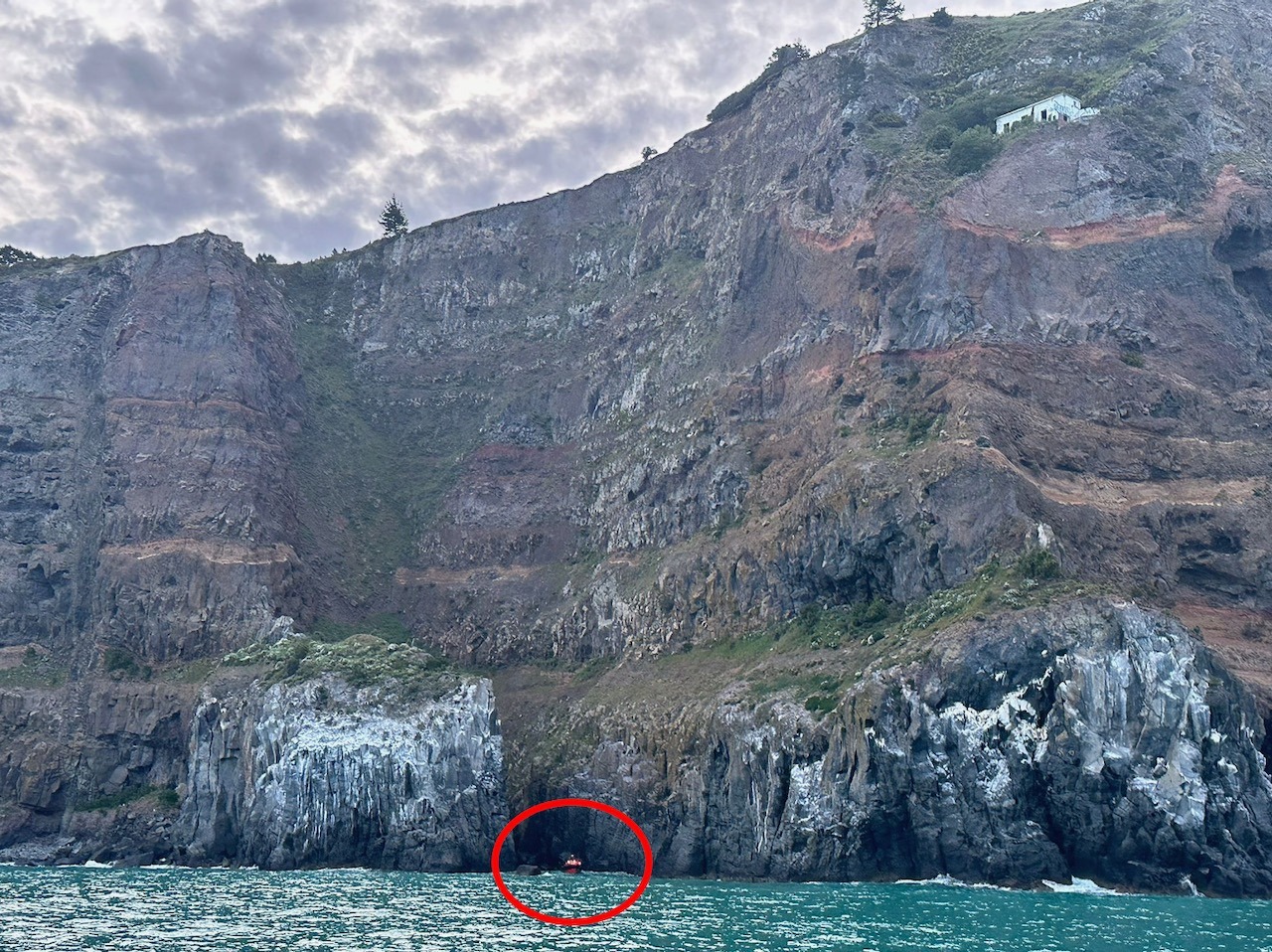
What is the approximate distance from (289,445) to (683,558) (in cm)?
4577

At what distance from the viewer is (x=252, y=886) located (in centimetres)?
7394

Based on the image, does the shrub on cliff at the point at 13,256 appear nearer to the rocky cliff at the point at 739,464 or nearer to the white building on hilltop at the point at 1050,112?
the rocky cliff at the point at 739,464

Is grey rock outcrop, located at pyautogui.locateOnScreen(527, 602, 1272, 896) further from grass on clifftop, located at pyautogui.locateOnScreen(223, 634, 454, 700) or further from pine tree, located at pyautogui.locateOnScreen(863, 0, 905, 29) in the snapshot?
pine tree, located at pyautogui.locateOnScreen(863, 0, 905, 29)

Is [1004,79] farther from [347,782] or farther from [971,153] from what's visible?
[347,782]

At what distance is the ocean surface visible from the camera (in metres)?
48.5

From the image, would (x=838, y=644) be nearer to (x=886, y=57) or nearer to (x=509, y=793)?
(x=509, y=793)

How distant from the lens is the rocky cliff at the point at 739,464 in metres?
79.1

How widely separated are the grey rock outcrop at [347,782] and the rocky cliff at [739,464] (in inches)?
16.7

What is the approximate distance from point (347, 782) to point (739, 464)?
130 ft

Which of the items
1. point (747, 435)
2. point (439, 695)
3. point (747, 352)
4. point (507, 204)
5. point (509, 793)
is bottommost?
point (509, 793)

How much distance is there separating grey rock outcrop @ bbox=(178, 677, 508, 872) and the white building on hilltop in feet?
216

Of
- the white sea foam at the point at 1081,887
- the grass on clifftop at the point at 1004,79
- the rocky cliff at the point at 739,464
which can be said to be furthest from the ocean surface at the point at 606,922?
the grass on clifftop at the point at 1004,79

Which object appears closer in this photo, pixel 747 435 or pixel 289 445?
pixel 747 435

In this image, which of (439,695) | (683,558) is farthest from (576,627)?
(439,695)
